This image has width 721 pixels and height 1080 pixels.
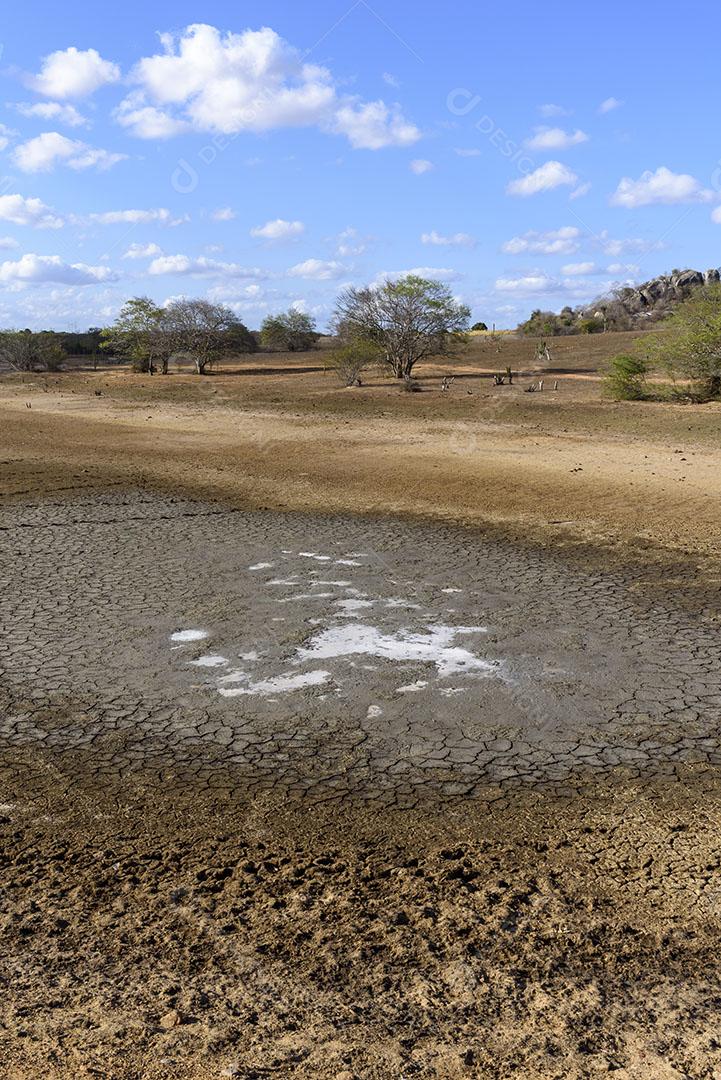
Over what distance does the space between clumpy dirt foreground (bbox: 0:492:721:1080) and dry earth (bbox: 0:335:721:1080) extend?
0.05 feet

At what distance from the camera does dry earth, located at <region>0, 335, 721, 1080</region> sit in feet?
9.73

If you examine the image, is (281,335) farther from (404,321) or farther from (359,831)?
(359,831)

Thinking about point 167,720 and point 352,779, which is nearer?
point 352,779

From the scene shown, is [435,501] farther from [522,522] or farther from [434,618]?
[434,618]

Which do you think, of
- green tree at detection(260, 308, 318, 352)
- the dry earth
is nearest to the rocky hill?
green tree at detection(260, 308, 318, 352)

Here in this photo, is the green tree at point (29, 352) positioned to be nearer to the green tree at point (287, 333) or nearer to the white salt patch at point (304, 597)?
the green tree at point (287, 333)

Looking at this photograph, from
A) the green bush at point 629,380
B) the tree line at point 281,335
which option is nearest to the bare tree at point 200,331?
the tree line at point 281,335

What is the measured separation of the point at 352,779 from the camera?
469 centimetres

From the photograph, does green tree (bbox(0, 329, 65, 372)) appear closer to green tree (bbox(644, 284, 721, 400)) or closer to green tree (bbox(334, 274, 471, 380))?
green tree (bbox(334, 274, 471, 380))

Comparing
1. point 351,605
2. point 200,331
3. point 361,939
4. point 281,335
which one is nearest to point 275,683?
point 351,605

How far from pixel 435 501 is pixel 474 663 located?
5853mm

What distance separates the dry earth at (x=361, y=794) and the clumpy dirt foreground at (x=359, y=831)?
14mm

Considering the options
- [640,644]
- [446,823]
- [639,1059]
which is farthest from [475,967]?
[640,644]

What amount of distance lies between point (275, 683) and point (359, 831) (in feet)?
6.01
